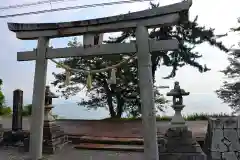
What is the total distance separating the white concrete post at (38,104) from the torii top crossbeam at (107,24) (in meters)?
0.44

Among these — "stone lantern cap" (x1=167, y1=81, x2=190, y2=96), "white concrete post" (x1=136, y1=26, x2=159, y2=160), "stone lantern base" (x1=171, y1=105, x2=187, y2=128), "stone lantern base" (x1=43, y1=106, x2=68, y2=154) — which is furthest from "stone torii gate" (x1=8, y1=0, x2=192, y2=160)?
"stone lantern base" (x1=43, y1=106, x2=68, y2=154)

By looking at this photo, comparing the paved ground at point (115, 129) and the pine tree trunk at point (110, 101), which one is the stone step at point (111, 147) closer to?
the paved ground at point (115, 129)

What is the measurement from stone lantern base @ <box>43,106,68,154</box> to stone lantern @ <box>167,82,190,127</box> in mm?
4414

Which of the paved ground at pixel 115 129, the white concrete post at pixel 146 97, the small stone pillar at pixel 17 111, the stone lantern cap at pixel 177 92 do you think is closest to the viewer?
the white concrete post at pixel 146 97

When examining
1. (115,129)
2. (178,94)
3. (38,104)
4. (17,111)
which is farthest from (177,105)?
(17,111)

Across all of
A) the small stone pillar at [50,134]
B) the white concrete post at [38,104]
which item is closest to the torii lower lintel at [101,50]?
the white concrete post at [38,104]

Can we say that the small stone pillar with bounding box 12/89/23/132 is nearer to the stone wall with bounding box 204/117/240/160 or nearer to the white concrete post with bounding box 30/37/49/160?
the white concrete post with bounding box 30/37/49/160

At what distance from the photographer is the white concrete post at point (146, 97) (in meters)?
5.77

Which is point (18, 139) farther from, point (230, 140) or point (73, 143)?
point (230, 140)

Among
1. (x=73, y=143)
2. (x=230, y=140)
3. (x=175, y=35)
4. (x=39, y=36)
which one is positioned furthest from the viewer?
(x=175, y=35)

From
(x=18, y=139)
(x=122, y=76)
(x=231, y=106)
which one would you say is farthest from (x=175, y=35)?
(x=18, y=139)

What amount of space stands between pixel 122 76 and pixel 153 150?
32.3ft

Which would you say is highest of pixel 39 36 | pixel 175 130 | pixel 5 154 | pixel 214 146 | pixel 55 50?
pixel 39 36

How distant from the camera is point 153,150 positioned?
575cm
